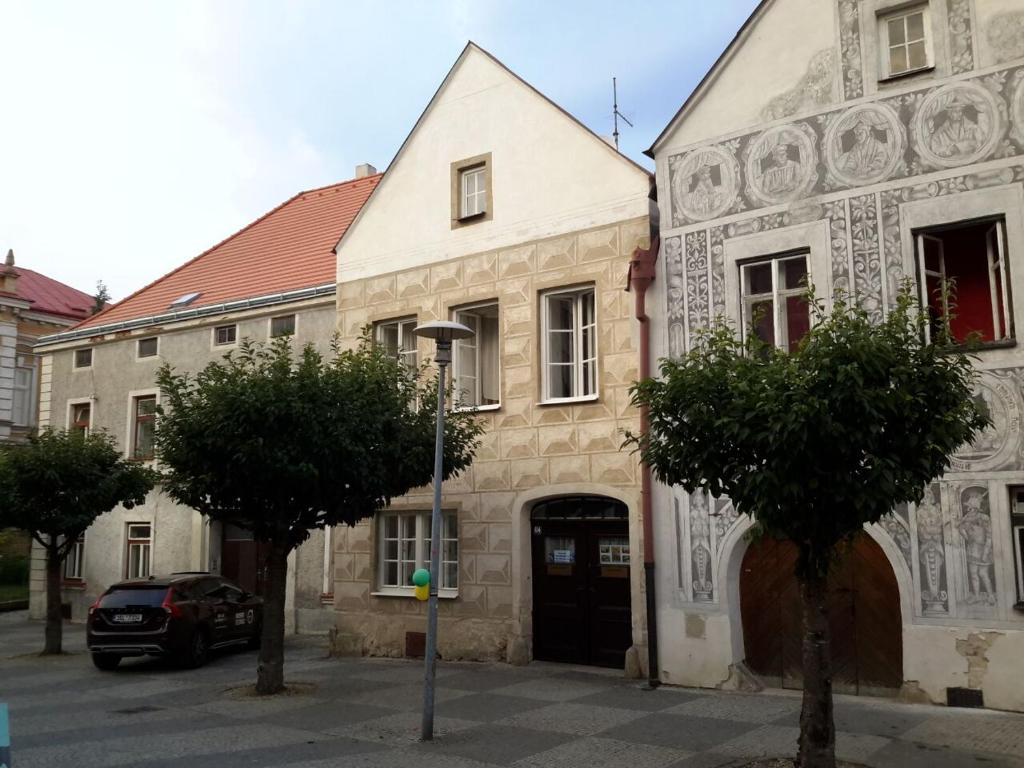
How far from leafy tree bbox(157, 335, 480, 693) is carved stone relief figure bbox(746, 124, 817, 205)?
5.13m

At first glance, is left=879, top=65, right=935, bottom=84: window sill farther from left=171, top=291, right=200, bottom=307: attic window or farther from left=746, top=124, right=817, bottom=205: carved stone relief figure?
left=171, top=291, right=200, bottom=307: attic window

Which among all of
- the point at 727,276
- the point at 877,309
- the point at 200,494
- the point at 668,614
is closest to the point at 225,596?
the point at 200,494

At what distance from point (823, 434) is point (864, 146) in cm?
617

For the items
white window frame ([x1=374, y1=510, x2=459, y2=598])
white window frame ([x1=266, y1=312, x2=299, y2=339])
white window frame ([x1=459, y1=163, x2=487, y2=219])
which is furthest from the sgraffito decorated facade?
white window frame ([x1=266, y1=312, x2=299, y2=339])

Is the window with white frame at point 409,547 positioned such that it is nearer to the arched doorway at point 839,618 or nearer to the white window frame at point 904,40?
the arched doorway at point 839,618

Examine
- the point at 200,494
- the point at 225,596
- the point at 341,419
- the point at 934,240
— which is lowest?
the point at 225,596

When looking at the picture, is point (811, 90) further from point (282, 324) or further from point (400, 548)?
point (282, 324)

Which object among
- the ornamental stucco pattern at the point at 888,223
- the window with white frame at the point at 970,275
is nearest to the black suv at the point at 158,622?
the ornamental stucco pattern at the point at 888,223

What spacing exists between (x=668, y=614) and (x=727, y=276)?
4.56 m

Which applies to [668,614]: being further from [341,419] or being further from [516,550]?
[341,419]

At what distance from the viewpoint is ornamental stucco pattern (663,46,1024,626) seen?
11352mm

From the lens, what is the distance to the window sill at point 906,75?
1223cm

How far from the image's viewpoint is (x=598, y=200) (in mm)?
15102

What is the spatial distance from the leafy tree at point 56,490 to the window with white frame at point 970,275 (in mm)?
13164
